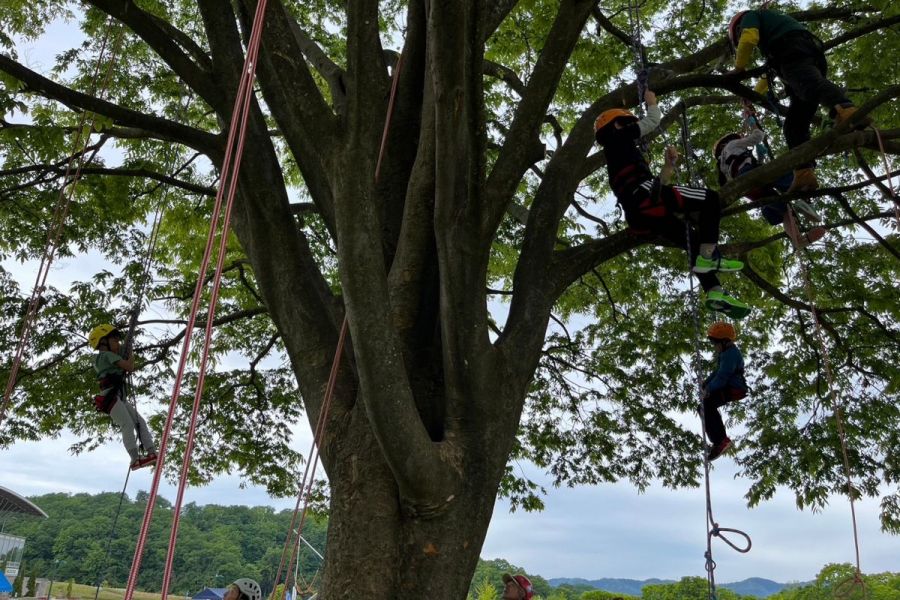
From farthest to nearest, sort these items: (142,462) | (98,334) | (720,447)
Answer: (142,462), (98,334), (720,447)

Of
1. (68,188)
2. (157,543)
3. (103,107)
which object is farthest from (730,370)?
(157,543)

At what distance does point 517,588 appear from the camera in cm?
496

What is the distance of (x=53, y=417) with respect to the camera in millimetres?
9086

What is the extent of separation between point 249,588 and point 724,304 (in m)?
4.27

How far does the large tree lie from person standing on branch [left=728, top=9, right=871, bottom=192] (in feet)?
1.06

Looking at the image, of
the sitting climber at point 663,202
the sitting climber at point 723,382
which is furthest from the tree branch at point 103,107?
the sitting climber at point 723,382

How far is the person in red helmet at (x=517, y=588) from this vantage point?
4.92m

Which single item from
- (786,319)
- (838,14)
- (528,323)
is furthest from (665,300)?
(528,323)

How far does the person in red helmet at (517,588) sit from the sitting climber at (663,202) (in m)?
2.40

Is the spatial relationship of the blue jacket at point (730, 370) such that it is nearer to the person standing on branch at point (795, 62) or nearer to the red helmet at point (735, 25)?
the person standing on branch at point (795, 62)

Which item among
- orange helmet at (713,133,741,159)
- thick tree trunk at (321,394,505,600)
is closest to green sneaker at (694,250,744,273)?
orange helmet at (713,133,741,159)

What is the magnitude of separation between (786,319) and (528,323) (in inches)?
211

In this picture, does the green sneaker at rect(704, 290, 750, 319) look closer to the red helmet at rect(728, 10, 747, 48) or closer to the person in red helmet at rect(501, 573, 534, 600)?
the red helmet at rect(728, 10, 747, 48)

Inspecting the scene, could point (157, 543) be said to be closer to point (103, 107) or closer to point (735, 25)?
point (103, 107)
